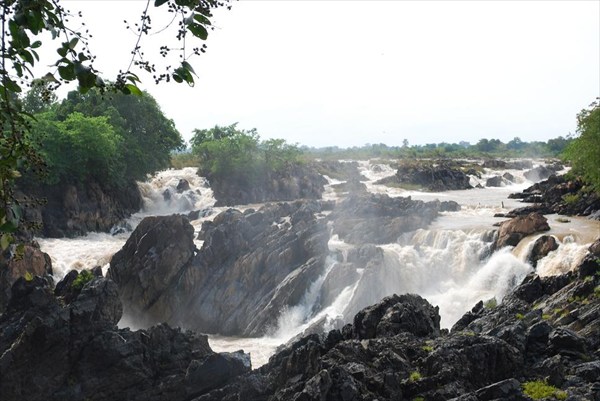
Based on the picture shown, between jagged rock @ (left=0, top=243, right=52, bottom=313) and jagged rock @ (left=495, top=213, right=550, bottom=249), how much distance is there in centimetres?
2659

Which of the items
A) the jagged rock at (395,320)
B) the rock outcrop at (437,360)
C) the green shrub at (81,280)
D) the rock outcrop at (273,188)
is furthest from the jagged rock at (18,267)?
the rock outcrop at (273,188)

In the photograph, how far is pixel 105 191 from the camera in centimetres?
4597

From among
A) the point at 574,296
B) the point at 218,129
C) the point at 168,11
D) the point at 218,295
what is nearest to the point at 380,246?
the point at 218,295

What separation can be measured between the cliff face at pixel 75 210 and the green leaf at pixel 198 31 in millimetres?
36441

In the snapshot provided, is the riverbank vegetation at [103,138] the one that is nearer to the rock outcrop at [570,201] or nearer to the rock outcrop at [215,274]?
the rock outcrop at [215,274]

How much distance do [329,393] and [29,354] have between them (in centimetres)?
1216

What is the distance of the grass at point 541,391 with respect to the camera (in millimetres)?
10648

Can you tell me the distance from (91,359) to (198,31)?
57.7 feet

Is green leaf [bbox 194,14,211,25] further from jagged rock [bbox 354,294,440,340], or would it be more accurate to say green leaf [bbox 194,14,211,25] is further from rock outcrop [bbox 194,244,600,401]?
jagged rock [bbox 354,294,440,340]

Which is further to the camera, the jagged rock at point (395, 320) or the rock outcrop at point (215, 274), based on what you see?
the rock outcrop at point (215, 274)

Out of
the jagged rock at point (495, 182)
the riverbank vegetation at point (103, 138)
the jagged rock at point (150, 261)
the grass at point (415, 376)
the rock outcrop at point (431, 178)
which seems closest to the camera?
the grass at point (415, 376)

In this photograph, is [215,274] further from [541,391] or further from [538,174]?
[538,174]

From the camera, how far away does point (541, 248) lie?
29328 mm

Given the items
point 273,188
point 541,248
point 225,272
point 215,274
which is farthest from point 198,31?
point 273,188
